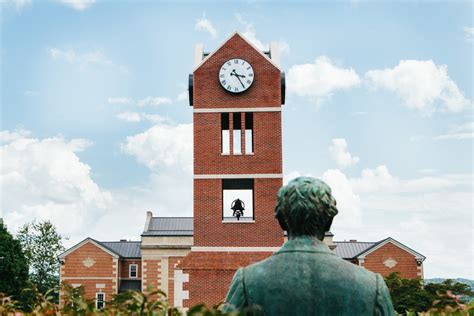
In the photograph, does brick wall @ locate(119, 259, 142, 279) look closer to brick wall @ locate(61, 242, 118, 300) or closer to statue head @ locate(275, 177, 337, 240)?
brick wall @ locate(61, 242, 118, 300)

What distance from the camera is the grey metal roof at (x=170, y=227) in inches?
1961

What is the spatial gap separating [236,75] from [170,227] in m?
30.7

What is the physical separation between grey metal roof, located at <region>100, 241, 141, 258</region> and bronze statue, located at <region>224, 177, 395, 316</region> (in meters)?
49.5

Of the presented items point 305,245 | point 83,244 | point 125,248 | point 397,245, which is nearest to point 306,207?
point 305,245

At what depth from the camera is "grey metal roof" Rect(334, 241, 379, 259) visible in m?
50.3

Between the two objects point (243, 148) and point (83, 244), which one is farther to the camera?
point (83, 244)

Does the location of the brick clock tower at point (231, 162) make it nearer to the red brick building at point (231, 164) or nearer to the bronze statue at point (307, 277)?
the red brick building at point (231, 164)

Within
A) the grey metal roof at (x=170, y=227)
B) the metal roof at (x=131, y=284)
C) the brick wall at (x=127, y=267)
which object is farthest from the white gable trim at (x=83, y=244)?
the grey metal roof at (x=170, y=227)

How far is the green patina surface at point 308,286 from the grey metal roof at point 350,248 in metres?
47.8

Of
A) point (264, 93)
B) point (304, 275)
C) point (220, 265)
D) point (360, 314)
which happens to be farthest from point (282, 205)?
point (264, 93)

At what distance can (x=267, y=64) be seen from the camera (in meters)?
22.5

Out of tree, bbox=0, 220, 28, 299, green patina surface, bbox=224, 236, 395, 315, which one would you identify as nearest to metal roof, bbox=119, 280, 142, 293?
tree, bbox=0, 220, 28, 299

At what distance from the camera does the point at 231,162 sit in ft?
72.0

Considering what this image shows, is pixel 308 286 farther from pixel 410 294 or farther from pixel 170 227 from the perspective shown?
pixel 170 227
